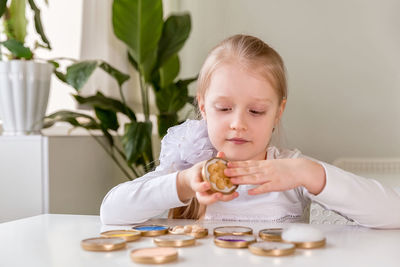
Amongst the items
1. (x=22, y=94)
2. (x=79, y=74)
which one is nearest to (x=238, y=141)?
(x=79, y=74)

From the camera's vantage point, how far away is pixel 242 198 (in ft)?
4.26

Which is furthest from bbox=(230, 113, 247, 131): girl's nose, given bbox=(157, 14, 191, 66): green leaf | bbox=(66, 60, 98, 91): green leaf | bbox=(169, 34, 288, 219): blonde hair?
bbox=(157, 14, 191, 66): green leaf

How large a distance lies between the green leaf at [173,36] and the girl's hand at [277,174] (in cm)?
169

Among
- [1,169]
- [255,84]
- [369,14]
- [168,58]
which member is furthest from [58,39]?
[255,84]

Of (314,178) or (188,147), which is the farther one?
(188,147)

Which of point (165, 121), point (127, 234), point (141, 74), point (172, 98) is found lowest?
point (127, 234)

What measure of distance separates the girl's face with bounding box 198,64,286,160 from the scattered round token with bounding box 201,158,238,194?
251 mm

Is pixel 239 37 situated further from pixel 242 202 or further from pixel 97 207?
pixel 97 207

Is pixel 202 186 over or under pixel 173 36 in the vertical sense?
under

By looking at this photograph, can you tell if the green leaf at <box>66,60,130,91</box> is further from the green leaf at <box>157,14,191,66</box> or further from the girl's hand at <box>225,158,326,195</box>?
the girl's hand at <box>225,158,326,195</box>

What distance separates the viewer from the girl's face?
119 centimetres

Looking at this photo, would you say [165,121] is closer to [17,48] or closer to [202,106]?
[17,48]

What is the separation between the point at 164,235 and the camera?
85cm

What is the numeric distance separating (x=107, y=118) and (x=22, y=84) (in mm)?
472
